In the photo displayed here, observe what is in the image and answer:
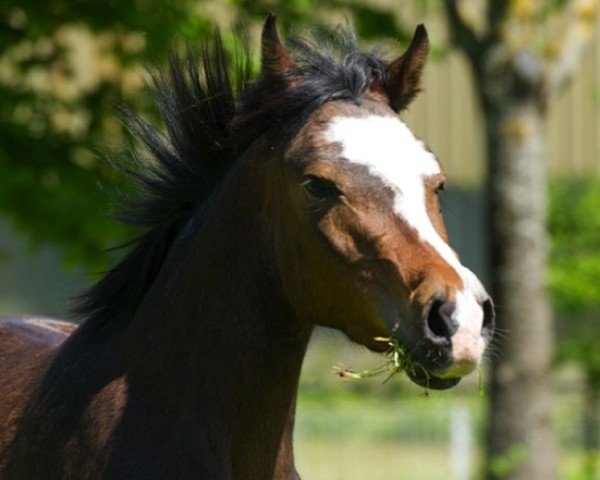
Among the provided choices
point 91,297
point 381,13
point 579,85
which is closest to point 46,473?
point 91,297

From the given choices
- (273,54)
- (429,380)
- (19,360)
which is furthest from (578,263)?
(429,380)

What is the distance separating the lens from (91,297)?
15.8ft

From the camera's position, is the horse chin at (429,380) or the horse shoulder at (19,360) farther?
the horse shoulder at (19,360)

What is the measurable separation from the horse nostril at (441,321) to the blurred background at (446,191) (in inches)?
181

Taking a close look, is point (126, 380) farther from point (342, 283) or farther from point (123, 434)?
point (342, 283)

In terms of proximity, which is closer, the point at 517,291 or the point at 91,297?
the point at 91,297

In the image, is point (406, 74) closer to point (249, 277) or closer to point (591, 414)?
point (249, 277)

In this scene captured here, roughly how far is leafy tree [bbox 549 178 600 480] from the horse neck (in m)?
10.4

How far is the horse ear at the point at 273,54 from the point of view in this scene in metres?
4.43

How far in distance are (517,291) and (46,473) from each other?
8.29 meters

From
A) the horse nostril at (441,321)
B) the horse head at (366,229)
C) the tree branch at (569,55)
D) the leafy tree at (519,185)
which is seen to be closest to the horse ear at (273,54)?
the horse head at (366,229)

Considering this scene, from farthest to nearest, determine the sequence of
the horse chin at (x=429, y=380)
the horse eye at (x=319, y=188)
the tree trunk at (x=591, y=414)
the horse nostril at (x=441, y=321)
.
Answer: the tree trunk at (x=591, y=414) → the horse eye at (x=319, y=188) → the horse chin at (x=429, y=380) → the horse nostril at (x=441, y=321)

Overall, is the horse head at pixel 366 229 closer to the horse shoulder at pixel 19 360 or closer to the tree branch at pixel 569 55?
the horse shoulder at pixel 19 360

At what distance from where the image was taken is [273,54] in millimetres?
4469
